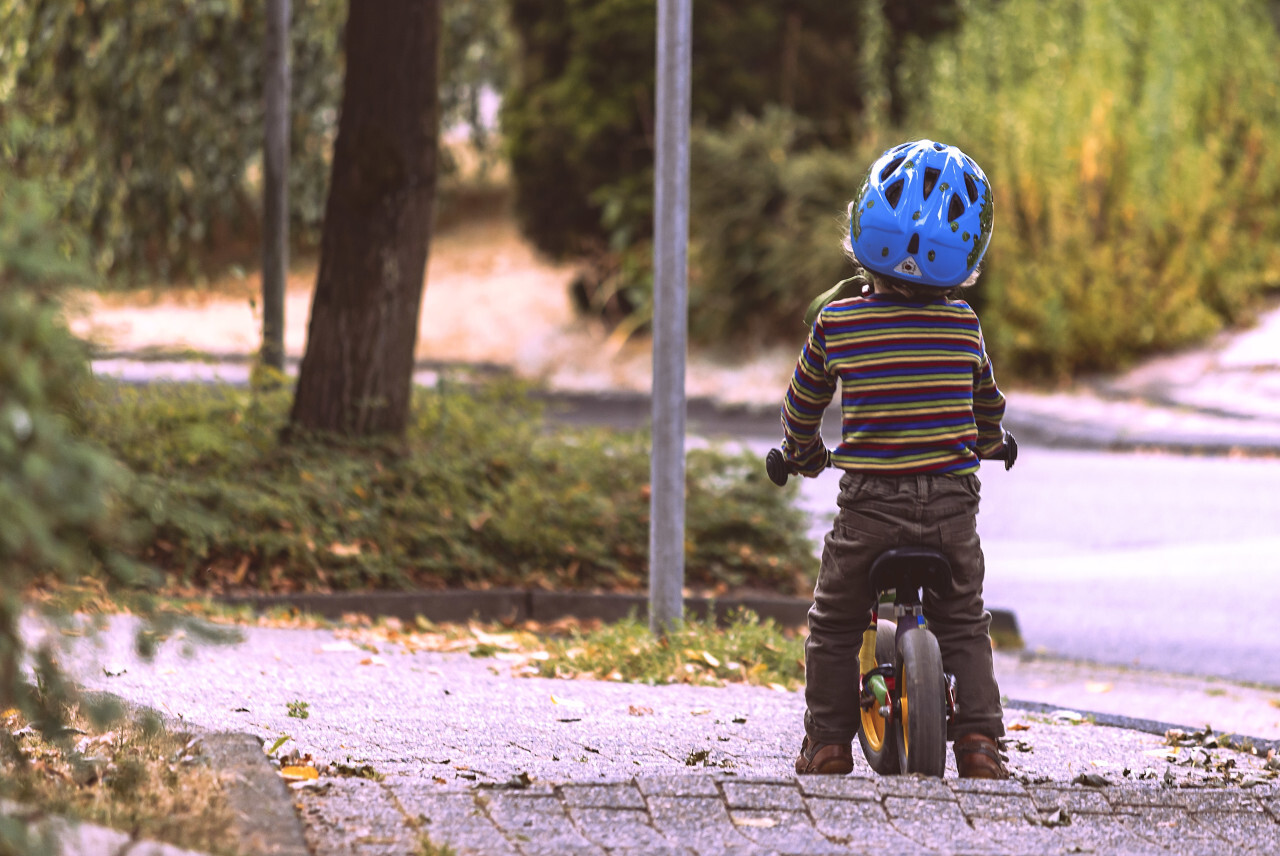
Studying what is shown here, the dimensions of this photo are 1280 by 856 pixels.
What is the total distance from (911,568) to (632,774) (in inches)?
34.8

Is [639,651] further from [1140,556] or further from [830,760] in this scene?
[1140,556]

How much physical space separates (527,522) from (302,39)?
7.15 m

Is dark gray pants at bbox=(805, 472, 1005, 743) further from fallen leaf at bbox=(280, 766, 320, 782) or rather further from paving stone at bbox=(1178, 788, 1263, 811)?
fallen leaf at bbox=(280, 766, 320, 782)

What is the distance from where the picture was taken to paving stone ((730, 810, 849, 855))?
3531 millimetres

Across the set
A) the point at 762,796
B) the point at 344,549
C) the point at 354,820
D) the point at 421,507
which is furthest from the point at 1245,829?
the point at 421,507

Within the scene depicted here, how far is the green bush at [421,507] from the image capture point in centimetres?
803

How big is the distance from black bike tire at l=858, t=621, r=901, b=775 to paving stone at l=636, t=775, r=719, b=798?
1.89 feet

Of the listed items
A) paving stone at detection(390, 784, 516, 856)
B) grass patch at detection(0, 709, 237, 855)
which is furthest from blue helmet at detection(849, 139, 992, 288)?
grass patch at detection(0, 709, 237, 855)

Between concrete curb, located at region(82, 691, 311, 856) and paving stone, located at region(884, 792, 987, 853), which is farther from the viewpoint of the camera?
paving stone, located at region(884, 792, 987, 853)

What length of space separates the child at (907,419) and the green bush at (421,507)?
4001 mm

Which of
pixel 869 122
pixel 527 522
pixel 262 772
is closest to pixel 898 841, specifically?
pixel 262 772

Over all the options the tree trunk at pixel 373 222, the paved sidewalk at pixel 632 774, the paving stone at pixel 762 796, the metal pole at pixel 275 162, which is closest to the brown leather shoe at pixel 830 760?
the paved sidewalk at pixel 632 774

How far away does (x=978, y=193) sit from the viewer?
4367 millimetres

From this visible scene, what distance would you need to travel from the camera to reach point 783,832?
3.64 metres
